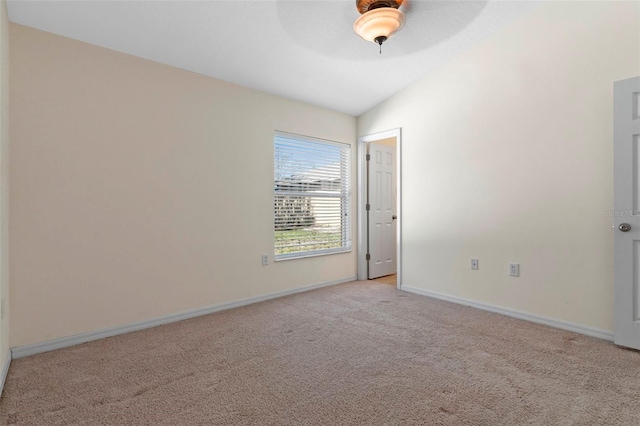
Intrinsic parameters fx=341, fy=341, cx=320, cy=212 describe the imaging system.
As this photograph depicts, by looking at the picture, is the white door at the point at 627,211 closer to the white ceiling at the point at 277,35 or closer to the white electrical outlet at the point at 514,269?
the white electrical outlet at the point at 514,269

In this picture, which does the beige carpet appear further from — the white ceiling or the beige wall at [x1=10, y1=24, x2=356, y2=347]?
the white ceiling

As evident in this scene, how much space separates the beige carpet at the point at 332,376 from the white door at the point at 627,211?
234 mm

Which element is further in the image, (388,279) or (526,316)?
→ (388,279)

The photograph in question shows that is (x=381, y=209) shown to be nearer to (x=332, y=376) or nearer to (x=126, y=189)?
(x=332, y=376)

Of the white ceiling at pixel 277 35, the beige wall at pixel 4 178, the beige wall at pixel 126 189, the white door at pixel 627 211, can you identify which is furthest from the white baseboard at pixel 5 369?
the white door at pixel 627 211

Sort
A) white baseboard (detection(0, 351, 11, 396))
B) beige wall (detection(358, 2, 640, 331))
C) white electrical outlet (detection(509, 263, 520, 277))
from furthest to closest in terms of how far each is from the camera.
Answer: white electrical outlet (detection(509, 263, 520, 277))
beige wall (detection(358, 2, 640, 331))
white baseboard (detection(0, 351, 11, 396))

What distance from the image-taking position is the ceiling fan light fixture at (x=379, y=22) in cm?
256

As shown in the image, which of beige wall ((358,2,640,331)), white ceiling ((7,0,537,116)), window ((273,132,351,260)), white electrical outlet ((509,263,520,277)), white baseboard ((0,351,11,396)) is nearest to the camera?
white baseboard ((0,351,11,396))

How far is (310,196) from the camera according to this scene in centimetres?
439

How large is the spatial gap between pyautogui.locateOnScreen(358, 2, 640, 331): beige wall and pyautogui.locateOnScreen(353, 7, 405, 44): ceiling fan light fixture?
4.45ft

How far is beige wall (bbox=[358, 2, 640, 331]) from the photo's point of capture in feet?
9.05

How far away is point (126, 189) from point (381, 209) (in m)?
3.39

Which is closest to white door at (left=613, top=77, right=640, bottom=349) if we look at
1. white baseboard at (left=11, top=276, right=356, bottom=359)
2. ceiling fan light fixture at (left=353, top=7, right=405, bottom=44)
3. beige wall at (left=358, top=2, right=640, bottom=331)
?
beige wall at (left=358, top=2, right=640, bottom=331)

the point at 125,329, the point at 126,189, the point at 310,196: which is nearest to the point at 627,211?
the point at 310,196
